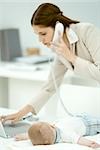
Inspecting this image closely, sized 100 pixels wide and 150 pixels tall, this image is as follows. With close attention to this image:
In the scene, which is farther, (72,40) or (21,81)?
(21,81)

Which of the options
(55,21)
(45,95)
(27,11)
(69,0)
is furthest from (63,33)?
(27,11)

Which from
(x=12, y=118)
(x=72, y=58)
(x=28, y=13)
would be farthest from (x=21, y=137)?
(x=28, y=13)

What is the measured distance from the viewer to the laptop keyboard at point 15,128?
4.80 feet

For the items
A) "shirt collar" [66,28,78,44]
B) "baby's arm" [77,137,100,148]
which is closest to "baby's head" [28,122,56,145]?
"baby's arm" [77,137,100,148]

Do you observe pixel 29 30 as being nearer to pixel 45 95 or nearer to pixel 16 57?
pixel 16 57

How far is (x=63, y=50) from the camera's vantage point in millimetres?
1413

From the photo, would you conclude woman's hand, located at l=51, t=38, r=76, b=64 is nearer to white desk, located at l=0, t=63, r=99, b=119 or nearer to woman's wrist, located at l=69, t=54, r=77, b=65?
woman's wrist, located at l=69, t=54, r=77, b=65

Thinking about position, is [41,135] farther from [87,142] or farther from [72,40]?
[72,40]

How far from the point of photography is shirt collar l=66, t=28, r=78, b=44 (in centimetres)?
146

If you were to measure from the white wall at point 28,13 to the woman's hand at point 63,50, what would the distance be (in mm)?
565

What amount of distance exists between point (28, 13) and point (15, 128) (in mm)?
1314

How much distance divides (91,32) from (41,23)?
0.69 feet

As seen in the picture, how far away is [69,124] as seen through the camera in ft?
4.71

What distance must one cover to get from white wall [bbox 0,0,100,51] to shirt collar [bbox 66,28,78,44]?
1.68 feet
